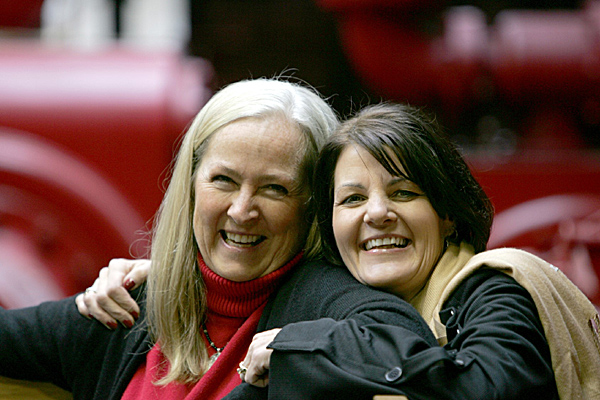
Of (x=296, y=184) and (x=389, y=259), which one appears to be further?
(x=296, y=184)

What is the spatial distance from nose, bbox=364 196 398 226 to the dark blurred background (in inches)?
29.2

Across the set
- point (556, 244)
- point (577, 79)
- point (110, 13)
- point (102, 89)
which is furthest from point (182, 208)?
point (110, 13)

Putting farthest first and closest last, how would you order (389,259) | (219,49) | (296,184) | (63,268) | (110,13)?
(110,13) → (219,49) → (63,268) → (296,184) → (389,259)

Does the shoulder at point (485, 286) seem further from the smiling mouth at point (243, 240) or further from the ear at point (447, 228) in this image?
the smiling mouth at point (243, 240)

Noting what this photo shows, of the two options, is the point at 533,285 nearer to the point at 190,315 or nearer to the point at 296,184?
the point at 296,184

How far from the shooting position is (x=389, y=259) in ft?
4.44

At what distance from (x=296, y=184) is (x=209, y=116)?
0.23 meters

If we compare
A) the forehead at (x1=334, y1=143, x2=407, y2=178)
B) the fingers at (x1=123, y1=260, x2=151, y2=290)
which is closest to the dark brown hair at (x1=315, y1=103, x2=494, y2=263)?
the forehead at (x1=334, y1=143, x2=407, y2=178)

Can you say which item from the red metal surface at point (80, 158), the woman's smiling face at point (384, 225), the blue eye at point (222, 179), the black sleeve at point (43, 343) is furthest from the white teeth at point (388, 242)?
the red metal surface at point (80, 158)

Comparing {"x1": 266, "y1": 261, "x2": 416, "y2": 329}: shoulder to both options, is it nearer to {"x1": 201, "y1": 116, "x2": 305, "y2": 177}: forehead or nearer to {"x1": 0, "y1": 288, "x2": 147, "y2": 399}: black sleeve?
{"x1": 201, "y1": 116, "x2": 305, "y2": 177}: forehead

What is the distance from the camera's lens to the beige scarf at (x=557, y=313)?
3.79ft

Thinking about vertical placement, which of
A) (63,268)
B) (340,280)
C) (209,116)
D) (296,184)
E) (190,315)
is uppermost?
(209,116)

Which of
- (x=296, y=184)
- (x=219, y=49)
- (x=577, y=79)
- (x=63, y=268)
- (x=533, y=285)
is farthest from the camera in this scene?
(x=219, y=49)

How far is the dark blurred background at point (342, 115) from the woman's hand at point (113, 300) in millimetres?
349
